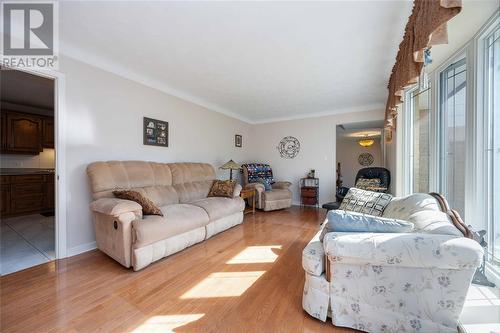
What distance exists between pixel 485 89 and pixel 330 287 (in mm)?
2008

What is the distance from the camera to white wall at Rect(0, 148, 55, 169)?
4.21 meters

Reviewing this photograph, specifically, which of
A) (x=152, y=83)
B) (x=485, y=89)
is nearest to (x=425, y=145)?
(x=485, y=89)

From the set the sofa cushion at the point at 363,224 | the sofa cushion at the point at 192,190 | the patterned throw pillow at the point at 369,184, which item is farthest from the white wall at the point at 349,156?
the sofa cushion at the point at 363,224

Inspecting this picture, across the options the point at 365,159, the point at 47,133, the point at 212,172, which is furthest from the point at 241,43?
the point at 365,159

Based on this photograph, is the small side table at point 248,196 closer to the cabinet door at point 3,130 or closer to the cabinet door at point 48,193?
the cabinet door at point 48,193

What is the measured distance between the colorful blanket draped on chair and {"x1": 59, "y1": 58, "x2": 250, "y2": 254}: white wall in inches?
66.5

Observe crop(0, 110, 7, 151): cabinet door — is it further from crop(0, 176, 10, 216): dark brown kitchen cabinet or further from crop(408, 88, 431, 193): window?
crop(408, 88, 431, 193): window

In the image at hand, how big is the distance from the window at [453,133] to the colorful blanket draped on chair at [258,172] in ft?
11.4

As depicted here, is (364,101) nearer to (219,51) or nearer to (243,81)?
(243,81)

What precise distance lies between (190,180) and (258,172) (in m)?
2.13

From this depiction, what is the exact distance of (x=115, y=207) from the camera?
6.59 feet

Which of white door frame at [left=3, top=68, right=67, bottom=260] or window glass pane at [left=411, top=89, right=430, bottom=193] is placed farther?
window glass pane at [left=411, top=89, right=430, bottom=193]

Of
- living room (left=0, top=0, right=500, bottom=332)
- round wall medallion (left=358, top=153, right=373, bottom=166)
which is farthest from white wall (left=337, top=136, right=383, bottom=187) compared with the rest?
living room (left=0, top=0, right=500, bottom=332)

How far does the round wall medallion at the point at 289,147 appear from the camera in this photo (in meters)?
5.53
